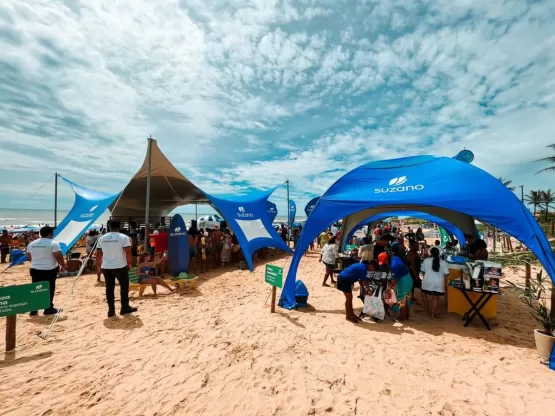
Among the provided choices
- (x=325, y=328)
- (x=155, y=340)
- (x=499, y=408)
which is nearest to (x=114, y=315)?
(x=155, y=340)

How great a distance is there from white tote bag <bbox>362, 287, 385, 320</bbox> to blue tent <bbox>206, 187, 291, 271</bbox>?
515 centimetres

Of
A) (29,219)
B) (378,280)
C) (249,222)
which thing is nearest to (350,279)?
(378,280)

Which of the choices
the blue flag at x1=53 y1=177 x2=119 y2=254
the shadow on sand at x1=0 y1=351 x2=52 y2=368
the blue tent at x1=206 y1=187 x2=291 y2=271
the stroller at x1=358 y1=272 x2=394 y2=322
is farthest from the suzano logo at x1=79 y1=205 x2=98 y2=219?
the stroller at x1=358 y1=272 x2=394 y2=322

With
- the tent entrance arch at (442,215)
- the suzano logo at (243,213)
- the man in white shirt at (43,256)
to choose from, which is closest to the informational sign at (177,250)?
the suzano logo at (243,213)

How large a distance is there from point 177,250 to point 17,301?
4.65 m

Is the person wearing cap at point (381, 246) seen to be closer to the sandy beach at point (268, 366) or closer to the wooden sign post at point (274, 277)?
the sandy beach at point (268, 366)

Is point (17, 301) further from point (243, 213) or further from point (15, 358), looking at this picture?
point (243, 213)

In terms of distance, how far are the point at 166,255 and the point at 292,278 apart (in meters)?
4.78

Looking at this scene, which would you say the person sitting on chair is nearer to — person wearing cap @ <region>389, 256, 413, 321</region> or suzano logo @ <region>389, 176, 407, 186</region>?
person wearing cap @ <region>389, 256, 413, 321</region>

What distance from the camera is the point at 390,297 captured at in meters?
5.14

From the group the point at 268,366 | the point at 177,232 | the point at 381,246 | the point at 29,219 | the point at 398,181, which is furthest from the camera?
the point at 29,219

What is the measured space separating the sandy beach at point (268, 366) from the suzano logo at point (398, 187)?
2.74 m

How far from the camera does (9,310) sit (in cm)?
374

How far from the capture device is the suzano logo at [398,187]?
5.58 m
